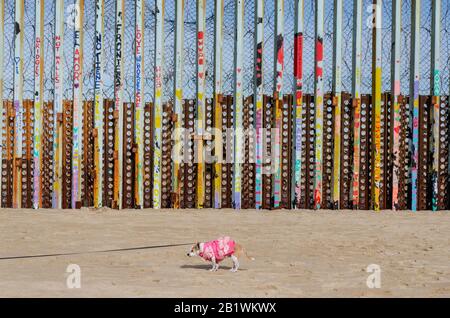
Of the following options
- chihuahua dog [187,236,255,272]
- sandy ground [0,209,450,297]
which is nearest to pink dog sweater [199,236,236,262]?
chihuahua dog [187,236,255,272]

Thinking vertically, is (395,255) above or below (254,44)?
below

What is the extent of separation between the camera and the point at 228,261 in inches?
324

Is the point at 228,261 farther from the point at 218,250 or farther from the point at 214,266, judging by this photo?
the point at 218,250

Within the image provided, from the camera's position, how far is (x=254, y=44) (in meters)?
15.1

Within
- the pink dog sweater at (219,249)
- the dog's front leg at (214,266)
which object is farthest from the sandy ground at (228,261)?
the pink dog sweater at (219,249)

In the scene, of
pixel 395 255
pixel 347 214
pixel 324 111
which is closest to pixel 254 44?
pixel 324 111

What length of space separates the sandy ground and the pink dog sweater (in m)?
0.18

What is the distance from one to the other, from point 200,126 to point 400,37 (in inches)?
184

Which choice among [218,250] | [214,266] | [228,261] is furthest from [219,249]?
[228,261]

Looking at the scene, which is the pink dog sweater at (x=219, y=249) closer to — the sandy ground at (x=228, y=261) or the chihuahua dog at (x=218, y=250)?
the chihuahua dog at (x=218, y=250)

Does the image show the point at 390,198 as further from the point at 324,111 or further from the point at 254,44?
the point at 254,44

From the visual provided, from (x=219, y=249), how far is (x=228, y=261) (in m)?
1.16

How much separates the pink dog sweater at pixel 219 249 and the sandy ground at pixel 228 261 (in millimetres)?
182

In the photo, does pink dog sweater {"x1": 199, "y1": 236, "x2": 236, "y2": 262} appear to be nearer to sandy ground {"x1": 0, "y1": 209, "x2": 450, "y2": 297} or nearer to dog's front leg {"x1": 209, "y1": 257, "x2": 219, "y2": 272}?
dog's front leg {"x1": 209, "y1": 257, "x2": 219, "y2": 272}
